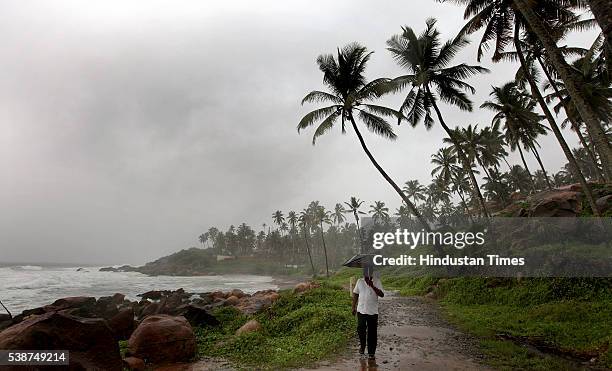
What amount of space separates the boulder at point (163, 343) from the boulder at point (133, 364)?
13.9 inches

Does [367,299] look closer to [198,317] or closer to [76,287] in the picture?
[198,317]

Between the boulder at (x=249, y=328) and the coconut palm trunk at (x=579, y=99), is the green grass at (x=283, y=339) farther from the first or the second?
the coconut palm trunk at (x=579, y=99)

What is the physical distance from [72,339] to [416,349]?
25.0ft

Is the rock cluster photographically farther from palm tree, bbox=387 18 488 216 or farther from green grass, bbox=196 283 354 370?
palm tree, bbox=387 18 488 216

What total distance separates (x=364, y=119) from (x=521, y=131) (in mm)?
19322

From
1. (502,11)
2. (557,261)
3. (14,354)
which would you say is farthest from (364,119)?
(14,354)

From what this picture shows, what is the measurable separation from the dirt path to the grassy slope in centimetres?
50

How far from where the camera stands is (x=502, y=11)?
1631 centimetres

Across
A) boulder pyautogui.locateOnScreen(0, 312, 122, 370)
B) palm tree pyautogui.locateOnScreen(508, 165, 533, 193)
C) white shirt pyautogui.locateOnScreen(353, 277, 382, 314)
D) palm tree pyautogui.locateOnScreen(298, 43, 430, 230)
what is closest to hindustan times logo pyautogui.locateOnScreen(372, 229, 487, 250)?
palm tree pyautogui.locateOnScreen(298, 43, 430, 230)

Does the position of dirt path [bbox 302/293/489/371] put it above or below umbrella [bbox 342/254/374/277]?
below

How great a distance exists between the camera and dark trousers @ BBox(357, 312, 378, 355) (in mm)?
7223

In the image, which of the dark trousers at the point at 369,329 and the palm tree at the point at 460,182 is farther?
the palm tree at the point at 460,182

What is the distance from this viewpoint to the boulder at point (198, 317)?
13427mm

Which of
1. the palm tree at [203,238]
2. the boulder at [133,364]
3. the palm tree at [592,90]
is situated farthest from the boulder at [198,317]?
the palm tree at [203,238]
